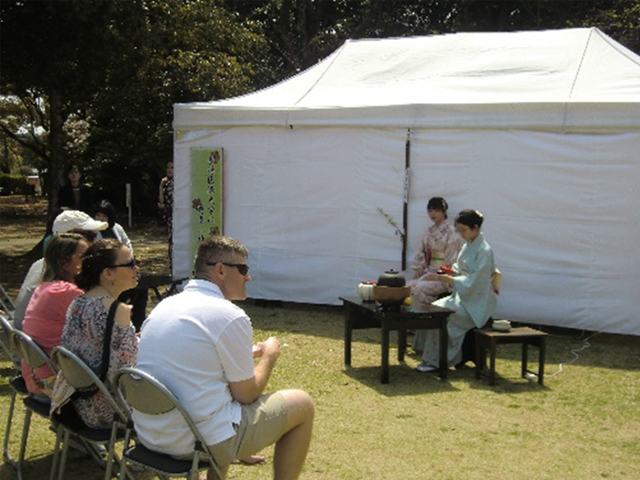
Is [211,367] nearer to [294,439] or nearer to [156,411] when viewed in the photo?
[156,411]

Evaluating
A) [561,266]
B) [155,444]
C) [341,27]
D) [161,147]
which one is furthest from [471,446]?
[341,27]

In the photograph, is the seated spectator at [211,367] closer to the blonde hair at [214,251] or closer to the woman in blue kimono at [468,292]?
the blonde hair at [214,251]

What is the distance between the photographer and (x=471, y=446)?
17.2 ft

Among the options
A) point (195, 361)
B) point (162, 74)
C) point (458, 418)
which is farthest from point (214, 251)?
point (162, 74)

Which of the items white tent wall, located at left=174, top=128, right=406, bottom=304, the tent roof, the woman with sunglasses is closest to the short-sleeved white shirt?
the woman with sunglasses

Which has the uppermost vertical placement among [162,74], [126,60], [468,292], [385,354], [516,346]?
[162,74]

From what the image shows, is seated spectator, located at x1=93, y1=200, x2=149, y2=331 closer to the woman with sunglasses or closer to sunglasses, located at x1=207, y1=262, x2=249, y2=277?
the woman with sunglasses

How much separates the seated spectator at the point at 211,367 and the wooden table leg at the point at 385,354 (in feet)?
9.94

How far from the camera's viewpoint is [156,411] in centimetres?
335

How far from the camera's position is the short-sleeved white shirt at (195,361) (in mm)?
3336

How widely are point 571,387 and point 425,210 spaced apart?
2996 millimetres

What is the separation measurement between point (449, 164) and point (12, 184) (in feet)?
117

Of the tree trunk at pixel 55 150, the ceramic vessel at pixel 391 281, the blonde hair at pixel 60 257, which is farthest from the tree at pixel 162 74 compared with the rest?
the blonde hair at pixel 60 257

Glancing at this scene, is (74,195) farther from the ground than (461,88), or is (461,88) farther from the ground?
(461,88)
